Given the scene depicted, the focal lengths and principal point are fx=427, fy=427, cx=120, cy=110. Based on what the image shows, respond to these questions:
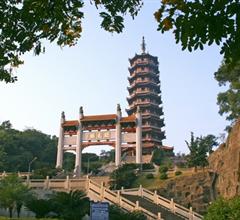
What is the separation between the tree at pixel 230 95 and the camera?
132 ft

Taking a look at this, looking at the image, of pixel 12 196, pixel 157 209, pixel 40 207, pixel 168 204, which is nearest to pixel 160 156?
pixel 168 204

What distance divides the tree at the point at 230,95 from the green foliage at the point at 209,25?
3635 centimetres

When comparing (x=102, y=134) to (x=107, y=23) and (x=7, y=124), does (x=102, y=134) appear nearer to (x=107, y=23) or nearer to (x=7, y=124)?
(x=7, y=124)

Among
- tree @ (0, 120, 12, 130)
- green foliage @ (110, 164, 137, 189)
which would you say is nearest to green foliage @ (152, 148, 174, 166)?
green foliage @ (110, 164, 137, 189)

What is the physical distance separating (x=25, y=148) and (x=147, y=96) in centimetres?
2060

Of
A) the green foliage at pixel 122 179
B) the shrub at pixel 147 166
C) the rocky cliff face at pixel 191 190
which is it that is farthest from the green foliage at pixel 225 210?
the shrub at pixel 147 166

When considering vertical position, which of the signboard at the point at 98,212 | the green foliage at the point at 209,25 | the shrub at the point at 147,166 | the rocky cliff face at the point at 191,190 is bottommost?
the signboard at the point at 98,212

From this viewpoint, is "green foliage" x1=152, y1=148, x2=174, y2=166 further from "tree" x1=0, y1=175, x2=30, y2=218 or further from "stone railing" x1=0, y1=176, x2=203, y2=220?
"tree" x1=0, y1=175, x2=30, y2=218

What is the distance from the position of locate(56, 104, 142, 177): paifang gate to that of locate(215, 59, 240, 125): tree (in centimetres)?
1504

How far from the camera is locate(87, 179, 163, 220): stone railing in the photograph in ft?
96.9

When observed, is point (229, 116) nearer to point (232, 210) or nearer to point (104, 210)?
point (232, 210)

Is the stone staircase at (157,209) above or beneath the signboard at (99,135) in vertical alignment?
beneath

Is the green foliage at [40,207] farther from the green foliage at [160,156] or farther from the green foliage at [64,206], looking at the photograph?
the green foliage at [160,156]

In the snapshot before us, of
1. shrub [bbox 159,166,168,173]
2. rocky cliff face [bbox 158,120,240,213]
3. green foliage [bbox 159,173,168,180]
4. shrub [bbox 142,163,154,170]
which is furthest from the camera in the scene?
shrub [bbox 142,163,154,170]
